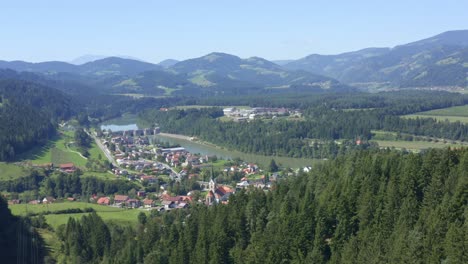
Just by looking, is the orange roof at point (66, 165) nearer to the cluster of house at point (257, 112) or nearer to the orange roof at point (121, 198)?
the orange roof at point (121, 198)

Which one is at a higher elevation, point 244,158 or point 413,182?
point 413,182

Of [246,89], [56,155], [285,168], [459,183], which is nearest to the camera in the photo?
[459,183]

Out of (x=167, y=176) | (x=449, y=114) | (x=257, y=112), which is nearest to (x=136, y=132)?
(x=257, y=112)

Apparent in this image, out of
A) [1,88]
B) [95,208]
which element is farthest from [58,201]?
[1,88]

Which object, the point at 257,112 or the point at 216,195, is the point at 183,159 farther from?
the point at 257,112

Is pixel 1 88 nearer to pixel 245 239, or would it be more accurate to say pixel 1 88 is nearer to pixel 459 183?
pixel 245 239

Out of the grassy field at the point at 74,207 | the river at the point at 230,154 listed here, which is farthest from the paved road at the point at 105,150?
the grassy field at the point at 74,207
